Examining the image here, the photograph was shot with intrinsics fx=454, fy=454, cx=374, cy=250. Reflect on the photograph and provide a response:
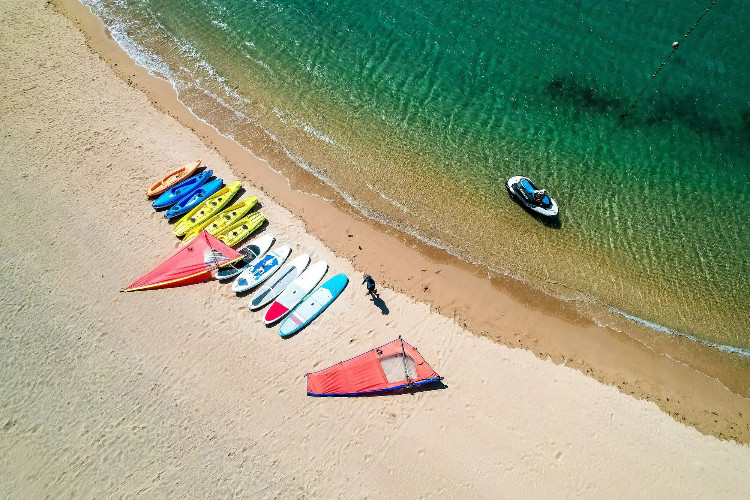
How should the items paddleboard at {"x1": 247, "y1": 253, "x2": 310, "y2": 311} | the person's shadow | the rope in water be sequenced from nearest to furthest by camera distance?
1. the person's shadow
2. paddleboard at {"x1": 247, "y1": 253, "x2": 310, "y2": 311}
3. the rope in water

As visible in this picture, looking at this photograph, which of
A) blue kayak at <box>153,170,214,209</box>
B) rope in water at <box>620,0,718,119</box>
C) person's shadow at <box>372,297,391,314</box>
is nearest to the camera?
person's shadow at <box>372,297,391,314</box>

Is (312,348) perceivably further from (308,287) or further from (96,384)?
(96,384)

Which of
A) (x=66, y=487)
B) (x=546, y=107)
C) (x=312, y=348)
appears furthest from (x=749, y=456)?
(x=66, y=487)

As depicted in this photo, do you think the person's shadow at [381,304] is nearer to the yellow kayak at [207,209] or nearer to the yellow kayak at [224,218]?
the yellow kayak at [224,218]

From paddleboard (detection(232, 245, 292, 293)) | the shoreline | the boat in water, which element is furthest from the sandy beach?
the boat in water

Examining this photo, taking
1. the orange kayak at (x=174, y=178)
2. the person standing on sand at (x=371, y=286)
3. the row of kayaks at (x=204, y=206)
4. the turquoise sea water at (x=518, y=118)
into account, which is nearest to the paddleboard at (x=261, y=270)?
the row of kayaks at (x=204, y=206)

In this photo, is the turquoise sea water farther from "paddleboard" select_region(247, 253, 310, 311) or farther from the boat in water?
"paddleboard" select_region(247, 253, 310, 311)

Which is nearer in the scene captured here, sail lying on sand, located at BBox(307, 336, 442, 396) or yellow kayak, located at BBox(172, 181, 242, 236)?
sail lying on sand, located at BBox(307, 336, 442, 396)
